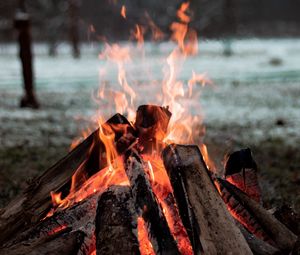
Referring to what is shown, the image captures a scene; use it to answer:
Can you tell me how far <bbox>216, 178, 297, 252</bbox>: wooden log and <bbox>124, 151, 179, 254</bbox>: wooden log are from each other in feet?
2.11

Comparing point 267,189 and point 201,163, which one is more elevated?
point 201,163

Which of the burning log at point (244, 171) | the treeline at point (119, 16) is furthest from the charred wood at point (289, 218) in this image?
the treeline at point (119, 16)

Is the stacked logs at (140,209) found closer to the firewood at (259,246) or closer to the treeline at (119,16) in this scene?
the firewood at (259,246)

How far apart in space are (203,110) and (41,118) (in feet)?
15.2

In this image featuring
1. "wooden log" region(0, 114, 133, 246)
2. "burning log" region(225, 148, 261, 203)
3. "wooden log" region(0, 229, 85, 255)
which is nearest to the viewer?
"wooden log" region(0, 229, 85, 255)

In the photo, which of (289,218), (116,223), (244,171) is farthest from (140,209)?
(289,218)

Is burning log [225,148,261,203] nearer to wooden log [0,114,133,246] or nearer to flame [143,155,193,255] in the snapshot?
flame [143,155,193,255]

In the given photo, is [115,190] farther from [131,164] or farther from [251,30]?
[251,30]

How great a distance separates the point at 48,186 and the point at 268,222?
5.63ft

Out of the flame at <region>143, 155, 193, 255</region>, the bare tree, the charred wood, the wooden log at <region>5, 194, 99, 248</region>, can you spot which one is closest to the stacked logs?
the wooden log at <region>5, 194, 99, 248</region>

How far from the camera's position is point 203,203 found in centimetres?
307

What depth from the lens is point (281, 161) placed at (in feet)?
24.8

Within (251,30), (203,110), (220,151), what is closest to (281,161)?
(220,151)

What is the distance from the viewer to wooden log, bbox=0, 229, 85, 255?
9.83ft
